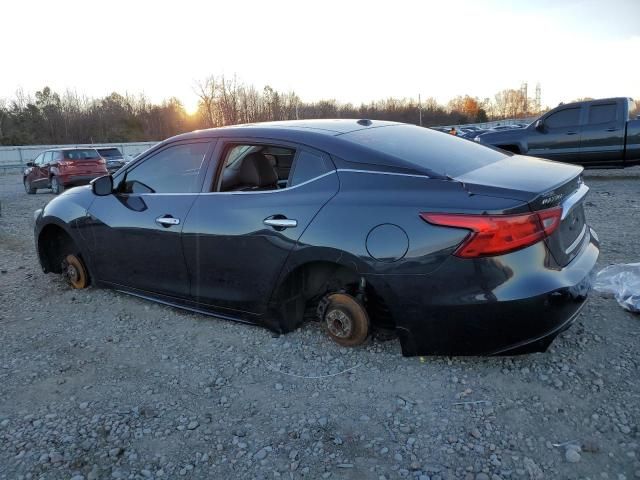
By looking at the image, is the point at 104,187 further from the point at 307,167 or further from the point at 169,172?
the point at 307,167

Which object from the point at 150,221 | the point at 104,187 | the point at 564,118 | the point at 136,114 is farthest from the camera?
the point at 136,114

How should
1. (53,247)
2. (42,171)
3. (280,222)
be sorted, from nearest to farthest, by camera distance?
(280,222) < (53,247) < (42,171)

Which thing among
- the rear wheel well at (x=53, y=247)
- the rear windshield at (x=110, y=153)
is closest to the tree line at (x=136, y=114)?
the rear windshield at (x=110, y=153)

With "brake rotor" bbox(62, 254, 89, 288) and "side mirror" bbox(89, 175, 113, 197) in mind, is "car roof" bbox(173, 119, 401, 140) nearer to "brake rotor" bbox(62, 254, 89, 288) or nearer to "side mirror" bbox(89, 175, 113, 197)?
"side mirror" bbox(89, 175, 113, 197)

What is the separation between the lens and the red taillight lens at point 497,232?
99.4 inches

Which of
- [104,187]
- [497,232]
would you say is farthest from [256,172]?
[497,232]

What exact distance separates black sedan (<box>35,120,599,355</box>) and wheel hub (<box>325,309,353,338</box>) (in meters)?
0.02

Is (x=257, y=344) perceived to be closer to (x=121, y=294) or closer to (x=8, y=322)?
(x=121, y=294)

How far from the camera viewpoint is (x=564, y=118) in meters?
11.4

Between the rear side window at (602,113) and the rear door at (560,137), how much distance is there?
0.25 metres

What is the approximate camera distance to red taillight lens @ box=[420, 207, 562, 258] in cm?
253

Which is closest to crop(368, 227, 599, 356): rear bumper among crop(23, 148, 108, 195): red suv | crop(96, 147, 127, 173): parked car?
crop(23, 148, 108, 195): red suv

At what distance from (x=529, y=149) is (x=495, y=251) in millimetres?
10174

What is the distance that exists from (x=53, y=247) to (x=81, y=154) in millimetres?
12856
